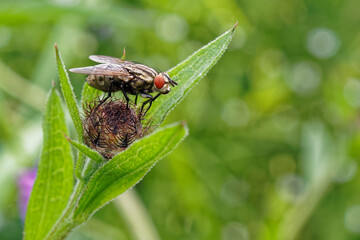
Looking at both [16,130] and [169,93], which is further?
[16,130]

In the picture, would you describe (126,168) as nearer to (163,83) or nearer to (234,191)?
(163,83)

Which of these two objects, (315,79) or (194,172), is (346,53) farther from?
(194,172)

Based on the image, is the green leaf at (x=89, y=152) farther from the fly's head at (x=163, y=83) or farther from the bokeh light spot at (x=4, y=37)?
the bokeh light spot at (x=4, y=37)

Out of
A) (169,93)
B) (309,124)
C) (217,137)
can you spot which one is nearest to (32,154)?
(217,137)

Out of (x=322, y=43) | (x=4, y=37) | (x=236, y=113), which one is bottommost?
(x=236, y=113)

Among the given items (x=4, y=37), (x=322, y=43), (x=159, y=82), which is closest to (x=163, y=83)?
(x=159, y=82)

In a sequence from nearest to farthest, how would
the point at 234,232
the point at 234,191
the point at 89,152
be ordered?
the point at 89,152 → the point at 234,232 → the point at 234,191

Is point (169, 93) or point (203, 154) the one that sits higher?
point (203, 154)

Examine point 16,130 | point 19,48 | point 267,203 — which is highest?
point 19,48
